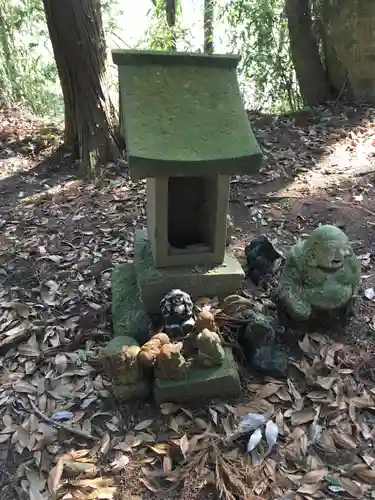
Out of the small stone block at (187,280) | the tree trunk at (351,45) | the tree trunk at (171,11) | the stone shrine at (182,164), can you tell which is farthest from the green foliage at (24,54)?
the small stone block at (187,280)

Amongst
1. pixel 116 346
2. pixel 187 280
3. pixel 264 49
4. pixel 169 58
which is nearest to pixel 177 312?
pixel 187 280

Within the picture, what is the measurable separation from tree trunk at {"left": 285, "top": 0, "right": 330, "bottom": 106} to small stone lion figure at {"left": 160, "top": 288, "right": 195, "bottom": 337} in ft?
15.9

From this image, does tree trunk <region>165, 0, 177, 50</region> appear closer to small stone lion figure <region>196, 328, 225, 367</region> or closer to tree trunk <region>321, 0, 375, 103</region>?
tree trunk <region>321, 0, 375, 103</region>

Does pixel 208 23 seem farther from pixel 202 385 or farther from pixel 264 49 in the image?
pixel 202 385

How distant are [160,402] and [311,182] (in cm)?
300

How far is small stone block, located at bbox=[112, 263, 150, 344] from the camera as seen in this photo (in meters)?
2.81

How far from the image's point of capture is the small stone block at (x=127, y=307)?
281 centimetres

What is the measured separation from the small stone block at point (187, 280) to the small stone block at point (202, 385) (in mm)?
480

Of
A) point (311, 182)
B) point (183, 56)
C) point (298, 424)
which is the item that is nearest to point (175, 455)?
point (298, 424)

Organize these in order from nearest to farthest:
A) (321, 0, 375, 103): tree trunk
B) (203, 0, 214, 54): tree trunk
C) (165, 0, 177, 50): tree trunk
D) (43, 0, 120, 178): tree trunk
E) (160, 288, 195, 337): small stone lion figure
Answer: (160, 288, 195, 337): small stone lion figure < (43, 0, 120, 178): tree trunk < (321, 0, 375, 103): tree trunk < (203, 0, 214, 54): tree trunk < (165, 0, 177, 50): tree trunk

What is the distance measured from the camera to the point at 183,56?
252 centimetres

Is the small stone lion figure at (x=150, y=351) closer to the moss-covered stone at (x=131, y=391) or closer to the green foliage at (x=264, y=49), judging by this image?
the moss-covered stone at (x=131, y=391)

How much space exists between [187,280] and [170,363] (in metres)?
0.56

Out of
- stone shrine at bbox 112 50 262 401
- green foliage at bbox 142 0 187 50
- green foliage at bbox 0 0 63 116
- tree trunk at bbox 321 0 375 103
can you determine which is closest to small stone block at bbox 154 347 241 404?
stone shrine at bbox 112 50 262 401
